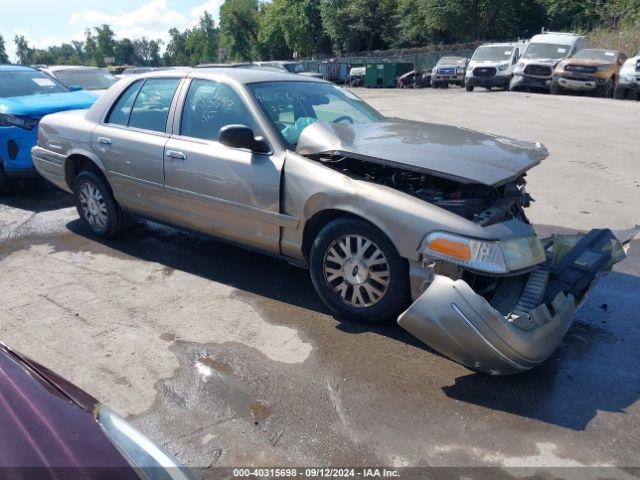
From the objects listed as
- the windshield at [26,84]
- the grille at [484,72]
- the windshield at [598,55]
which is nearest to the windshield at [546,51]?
the windshield at [598,55]

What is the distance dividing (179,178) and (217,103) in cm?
70

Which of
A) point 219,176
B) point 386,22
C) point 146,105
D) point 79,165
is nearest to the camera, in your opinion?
point 219,176

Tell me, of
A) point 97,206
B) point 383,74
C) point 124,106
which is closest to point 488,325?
point 124,106

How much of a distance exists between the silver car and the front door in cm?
1

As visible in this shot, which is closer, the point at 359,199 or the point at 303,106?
the point at 359,199

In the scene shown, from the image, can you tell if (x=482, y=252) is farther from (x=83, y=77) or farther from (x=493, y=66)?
(x=493, y=66)

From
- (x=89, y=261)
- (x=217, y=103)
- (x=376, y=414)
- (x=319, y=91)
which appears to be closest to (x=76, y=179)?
(x=89, y=261)

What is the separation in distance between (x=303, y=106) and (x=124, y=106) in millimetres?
1830

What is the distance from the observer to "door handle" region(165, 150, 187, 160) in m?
4.55

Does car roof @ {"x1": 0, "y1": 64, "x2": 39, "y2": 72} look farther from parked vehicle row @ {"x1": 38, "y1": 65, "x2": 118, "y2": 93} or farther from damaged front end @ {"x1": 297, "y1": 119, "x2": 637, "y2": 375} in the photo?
damaged front end @ {"x1": 297, "y1": 119, "x2": 637, "y2": 375}

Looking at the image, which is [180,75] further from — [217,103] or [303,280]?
[303,280]

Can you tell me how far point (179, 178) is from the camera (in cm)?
462

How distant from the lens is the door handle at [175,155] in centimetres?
455

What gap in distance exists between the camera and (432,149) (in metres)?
3.76
